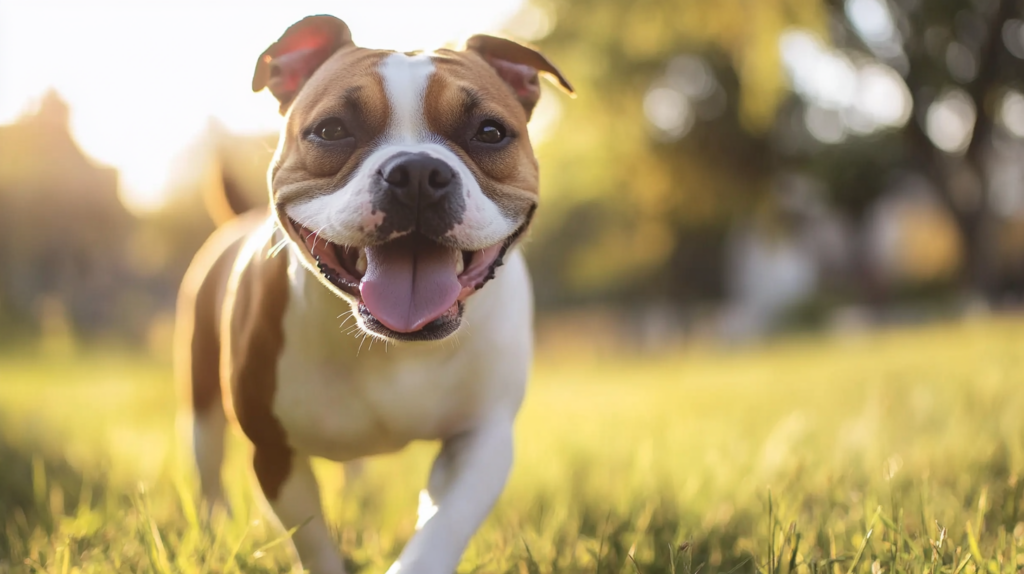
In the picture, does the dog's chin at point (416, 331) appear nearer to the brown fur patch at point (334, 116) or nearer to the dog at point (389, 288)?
the dog at point (389, 288)

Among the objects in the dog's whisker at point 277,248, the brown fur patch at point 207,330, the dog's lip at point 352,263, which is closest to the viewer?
the dog's lip at point 352,263

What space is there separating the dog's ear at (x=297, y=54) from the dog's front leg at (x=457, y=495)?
50.5 inches

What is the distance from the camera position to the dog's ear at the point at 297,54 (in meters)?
2.80

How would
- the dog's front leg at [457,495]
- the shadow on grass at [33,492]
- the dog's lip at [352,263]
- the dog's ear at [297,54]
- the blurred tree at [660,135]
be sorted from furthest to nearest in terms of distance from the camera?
the blurred tree at [660,135] → the shadow on grass at [33,492] → the dog's ear at [297,54] → the dog's lip at [352,263] → the dog's front leg at [457,495]

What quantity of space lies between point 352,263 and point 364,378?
1.15 ft

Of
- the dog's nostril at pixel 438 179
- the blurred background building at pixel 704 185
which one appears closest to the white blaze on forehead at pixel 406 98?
the dog's nostril at pixel 438 179

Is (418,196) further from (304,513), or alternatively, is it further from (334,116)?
(304,513)

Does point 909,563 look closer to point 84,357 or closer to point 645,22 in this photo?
point 645,22

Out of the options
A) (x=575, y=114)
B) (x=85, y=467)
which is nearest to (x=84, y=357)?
(x=575, y=114)

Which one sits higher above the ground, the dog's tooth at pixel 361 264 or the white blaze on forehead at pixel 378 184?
the white blaze on forehead at pixel 378 184

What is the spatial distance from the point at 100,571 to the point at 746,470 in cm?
272

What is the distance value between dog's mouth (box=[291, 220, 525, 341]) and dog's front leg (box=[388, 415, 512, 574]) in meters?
0.43

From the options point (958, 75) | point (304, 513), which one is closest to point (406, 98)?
point (304, 513)

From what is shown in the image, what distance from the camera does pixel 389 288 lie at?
7.73 feet
